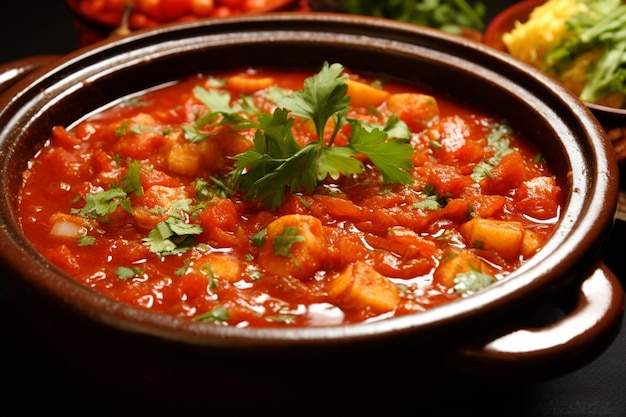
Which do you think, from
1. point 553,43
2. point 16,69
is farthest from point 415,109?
point 16,69

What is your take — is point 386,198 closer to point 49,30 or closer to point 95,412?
point 95,412

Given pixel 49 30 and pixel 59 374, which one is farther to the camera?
pixel 49 30

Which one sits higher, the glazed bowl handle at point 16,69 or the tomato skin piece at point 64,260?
the glazed bowl handle at point 16,69

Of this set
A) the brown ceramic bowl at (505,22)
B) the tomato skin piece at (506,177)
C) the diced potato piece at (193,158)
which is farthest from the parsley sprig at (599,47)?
the diced potato piece at (193,158)

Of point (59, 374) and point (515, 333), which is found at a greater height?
point (515, 333)

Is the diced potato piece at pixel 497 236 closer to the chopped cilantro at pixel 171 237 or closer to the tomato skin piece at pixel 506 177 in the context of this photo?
the tomato skin piece at pixel 506 177

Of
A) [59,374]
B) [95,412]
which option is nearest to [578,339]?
[95,412]
